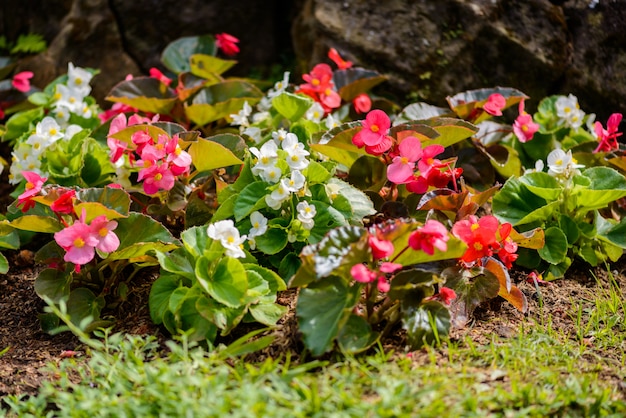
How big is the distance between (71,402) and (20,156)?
1380 millimetres

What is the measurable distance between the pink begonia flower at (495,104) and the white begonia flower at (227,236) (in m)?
1.26

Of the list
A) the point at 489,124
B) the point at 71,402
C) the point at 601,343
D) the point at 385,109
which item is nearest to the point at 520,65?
the point at 489,124

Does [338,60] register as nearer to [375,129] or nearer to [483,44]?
[483,44]

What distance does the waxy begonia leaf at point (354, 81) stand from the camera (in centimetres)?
340

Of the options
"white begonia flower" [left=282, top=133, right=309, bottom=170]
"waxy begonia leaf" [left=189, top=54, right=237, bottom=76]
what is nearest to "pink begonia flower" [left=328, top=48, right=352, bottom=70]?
"waxy begonia leaf" [left=189, top=54, right=237, bottom=76]

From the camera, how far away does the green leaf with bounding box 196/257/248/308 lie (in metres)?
2.30

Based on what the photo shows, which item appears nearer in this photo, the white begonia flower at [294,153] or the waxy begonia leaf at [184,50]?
the white begonia flower at [294,153]

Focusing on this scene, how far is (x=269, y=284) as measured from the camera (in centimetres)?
246

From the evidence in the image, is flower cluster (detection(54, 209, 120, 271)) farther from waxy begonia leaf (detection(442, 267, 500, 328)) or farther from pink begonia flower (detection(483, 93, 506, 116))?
pink begonia flower (detection(483, 93, 506, 116))

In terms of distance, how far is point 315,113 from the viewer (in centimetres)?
316

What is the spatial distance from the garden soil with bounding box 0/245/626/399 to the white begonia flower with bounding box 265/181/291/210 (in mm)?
367

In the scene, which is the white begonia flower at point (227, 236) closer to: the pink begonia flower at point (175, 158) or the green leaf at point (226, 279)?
the green leaf at point (226, 279)

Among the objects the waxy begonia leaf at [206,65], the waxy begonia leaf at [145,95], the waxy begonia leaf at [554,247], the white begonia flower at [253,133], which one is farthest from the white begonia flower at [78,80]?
the waxy begonia leaf at [554,247]

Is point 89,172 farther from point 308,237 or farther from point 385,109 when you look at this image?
point 385,109
